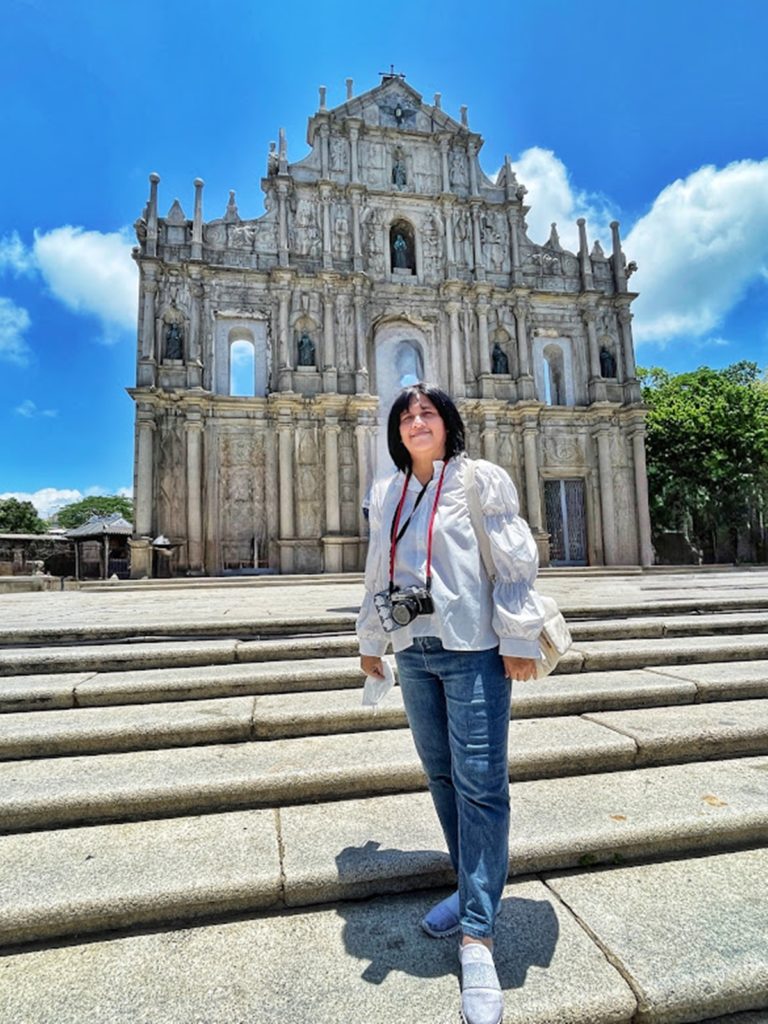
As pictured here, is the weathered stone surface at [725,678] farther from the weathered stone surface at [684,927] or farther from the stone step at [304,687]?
the weathered stone surface at [684,927]

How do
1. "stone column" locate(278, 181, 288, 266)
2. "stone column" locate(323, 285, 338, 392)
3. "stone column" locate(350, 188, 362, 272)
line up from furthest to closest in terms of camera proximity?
"stone column" locate(350, 188, 362, 272) → "stone column" locate(278, 181, 288, 266) → "stone column" locate(323, 285, 338, 392)

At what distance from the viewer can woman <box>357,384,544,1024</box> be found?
1819mm

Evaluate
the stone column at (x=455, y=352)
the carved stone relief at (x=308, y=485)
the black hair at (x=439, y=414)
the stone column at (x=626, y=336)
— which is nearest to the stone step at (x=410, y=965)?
the black hair at (x=439, y=414)

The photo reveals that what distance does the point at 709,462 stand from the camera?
2361 cm

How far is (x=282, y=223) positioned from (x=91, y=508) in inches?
2113

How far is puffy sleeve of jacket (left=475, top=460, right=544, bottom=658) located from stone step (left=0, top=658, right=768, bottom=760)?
178 cm

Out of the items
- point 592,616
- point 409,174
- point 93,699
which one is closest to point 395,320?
point 409,174

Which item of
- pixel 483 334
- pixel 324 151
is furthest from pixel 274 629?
pixel 324 151

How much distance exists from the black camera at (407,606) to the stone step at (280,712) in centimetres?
169

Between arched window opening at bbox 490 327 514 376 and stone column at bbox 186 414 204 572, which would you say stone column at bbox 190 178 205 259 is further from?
arched window opening at bbox 490 327 514 376

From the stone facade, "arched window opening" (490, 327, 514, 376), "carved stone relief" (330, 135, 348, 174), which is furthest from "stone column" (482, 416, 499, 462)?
"carved stone relief" (330, 135, 348, 174)

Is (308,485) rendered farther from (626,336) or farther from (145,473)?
(626,336)

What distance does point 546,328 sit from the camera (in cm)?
2108

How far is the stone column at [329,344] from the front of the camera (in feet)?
60.8
